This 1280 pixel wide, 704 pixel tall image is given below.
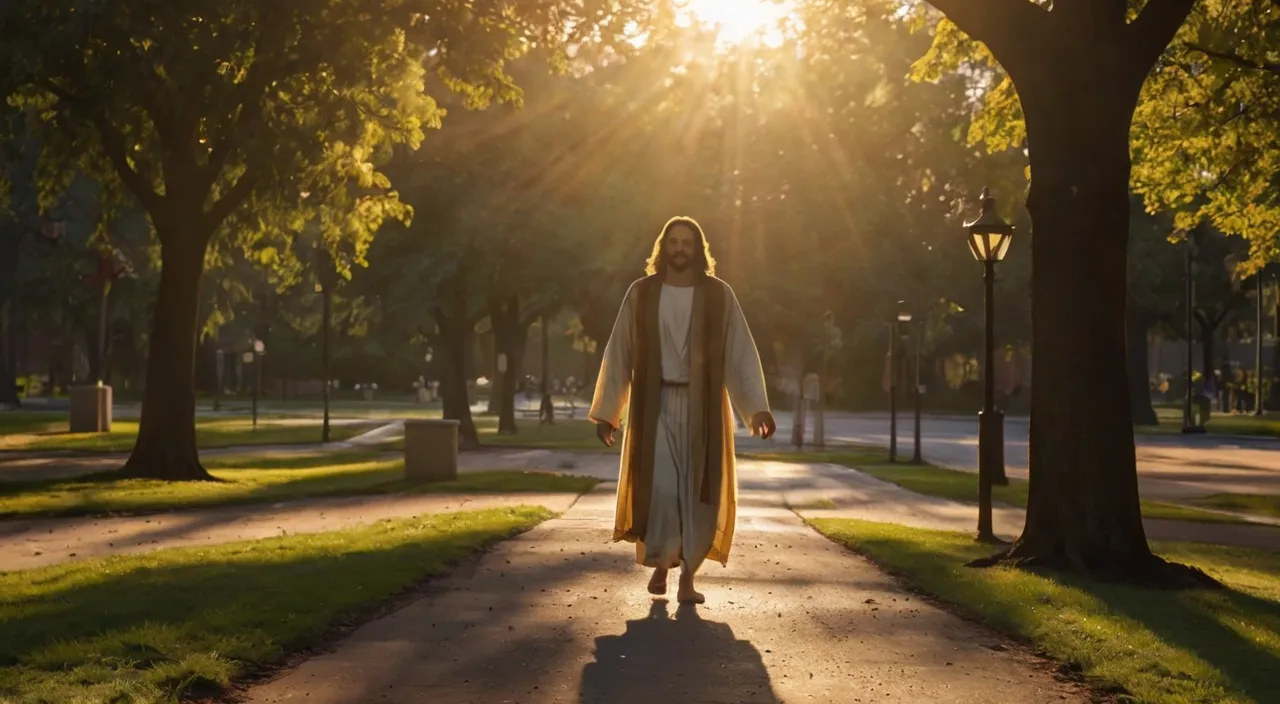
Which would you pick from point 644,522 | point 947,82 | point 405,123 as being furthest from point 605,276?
point 644,522

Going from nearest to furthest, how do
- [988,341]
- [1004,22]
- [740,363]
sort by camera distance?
[740,363]
[1004,22]
[988,341]

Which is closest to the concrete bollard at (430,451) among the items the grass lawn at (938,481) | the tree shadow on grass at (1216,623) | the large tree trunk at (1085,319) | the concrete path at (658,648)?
the grass lawn at (938,481)

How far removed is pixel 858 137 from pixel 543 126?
14.0m

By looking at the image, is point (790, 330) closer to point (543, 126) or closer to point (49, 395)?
point (543, 126)

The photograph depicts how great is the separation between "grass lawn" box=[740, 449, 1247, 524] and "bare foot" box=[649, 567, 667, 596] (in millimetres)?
13698

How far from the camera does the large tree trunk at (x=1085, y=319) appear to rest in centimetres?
1301

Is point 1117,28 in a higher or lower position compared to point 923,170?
lower

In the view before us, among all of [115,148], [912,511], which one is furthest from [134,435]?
[912,511]

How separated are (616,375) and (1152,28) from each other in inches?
212

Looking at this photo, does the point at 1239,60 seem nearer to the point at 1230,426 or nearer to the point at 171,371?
the point at 171,371

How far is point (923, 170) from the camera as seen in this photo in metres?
51.2

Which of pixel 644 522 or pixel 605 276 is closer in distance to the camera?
pixel 644 522

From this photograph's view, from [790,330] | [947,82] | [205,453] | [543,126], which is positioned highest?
[947,82]

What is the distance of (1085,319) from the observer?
1305 cm
